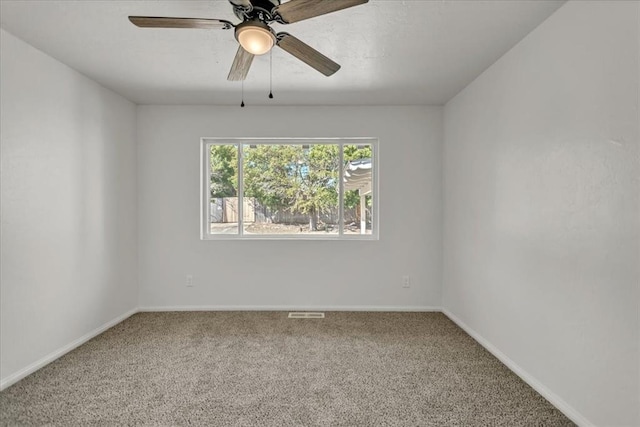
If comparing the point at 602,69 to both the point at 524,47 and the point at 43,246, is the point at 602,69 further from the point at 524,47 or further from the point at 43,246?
the point at 43,246

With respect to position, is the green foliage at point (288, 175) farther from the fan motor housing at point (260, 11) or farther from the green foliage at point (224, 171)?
the fan motor housing at point (260, 11)

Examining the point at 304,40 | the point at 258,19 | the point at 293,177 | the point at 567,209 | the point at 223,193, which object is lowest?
the point at 567,209

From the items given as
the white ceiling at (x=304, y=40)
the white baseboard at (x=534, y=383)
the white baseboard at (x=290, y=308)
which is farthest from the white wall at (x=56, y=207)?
the white baseboard at (x=534, y=383)

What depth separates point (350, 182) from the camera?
13.3ft

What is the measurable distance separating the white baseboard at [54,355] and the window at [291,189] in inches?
53.0

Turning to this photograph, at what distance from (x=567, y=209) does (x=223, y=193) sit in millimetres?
3389

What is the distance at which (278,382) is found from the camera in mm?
2305

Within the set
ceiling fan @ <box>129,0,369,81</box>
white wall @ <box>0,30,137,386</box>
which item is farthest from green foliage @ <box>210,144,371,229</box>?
ceiling fan @ <box>129,0,369,81</box>

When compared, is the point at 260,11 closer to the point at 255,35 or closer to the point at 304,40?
the point at 255,35

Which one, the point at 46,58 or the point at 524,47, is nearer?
the point at 524,47

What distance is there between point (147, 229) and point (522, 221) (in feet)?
12.5

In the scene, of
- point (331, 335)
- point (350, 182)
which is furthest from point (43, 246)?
point (350, 182)

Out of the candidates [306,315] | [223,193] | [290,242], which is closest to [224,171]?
[223,193]

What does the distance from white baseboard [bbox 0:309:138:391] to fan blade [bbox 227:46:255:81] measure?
2.56 m
